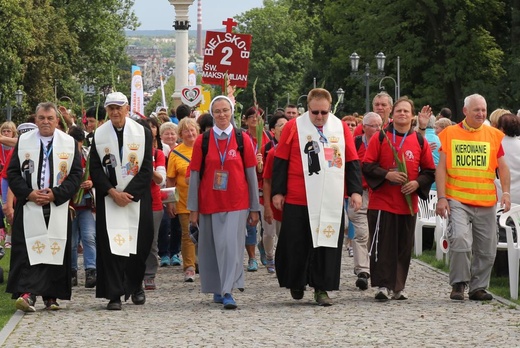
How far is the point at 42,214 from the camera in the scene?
38.4ft

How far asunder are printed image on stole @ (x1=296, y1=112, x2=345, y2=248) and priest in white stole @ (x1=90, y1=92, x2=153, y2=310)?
1.39 meters

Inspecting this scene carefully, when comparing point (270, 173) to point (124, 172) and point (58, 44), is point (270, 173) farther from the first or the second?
point (58, 44)

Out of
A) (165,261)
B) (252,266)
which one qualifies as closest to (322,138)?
(252,266)

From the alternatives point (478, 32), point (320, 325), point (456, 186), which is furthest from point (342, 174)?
point (478, 32)

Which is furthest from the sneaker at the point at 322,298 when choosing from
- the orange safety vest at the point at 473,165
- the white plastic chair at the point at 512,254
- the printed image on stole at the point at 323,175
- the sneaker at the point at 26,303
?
the sneaker at the point at 26,303

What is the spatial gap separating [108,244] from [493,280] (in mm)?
4209

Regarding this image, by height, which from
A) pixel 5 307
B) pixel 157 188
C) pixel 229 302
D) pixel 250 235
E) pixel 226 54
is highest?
pixel 226 54

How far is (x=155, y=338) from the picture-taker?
9.93 meters

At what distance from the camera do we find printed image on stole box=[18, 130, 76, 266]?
460 inches

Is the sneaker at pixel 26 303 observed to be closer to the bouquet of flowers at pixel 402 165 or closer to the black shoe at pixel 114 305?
the black shoe at pixel 114 305

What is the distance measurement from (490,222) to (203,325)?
3.05m

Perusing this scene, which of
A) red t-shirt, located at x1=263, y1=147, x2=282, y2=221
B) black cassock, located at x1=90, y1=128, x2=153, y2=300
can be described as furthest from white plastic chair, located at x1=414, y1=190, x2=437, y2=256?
black cassock, located at x1=90, y1=128, x2=153, y2=300

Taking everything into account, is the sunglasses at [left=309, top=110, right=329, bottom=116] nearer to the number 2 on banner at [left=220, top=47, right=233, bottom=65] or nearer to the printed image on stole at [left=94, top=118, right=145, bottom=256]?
the printed image on stole at [left=94, top=118, right=145, bottom=256]

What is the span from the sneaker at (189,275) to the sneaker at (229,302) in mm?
2433
